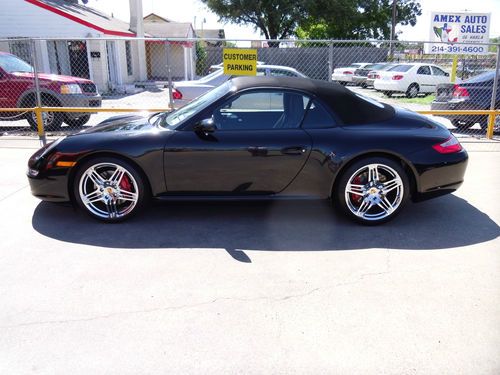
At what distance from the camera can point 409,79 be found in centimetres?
1880

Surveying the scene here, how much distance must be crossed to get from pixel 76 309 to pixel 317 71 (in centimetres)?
2703

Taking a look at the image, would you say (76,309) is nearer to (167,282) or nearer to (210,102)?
(167,282)

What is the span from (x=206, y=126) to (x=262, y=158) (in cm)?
61

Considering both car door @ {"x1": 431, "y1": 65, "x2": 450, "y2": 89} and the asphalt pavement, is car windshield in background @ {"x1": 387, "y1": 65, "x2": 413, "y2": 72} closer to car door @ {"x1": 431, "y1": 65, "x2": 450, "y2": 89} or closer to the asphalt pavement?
car door @ {"x1": 431, "y1": 65, "x2": 450, "y2": 89}

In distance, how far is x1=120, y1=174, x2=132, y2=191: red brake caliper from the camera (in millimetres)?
4465

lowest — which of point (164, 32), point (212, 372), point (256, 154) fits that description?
point (212, 372)

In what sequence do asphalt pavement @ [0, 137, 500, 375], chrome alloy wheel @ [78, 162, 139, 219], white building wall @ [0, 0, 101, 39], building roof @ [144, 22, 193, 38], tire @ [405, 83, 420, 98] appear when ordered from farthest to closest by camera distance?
building roof @ [144, 22, 193, 38] < white building wall @ [0, 0, 101, 39] < tire @ [405, 83, 420, 98] < chrome alloy wheel @ [78, 162, 139, 219] < asphalt pavement @ [0, 137, 500, 375]

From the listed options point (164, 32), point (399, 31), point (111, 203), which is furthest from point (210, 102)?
point (399, 31)

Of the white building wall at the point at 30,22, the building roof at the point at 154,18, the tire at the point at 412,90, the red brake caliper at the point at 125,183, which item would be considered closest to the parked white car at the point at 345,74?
the tire at the point at 412,90

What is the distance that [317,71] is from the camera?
1115 inches

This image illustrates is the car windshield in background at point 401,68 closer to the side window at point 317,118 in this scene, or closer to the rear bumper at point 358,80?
the rear bumper at point 358,80

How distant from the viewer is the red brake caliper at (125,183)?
4.46 meters

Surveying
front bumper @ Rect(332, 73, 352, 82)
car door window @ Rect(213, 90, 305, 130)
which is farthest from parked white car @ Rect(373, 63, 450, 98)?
car door window @ Rect(213, 90, 305, 130)

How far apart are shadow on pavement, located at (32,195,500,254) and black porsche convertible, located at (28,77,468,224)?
20 cm
